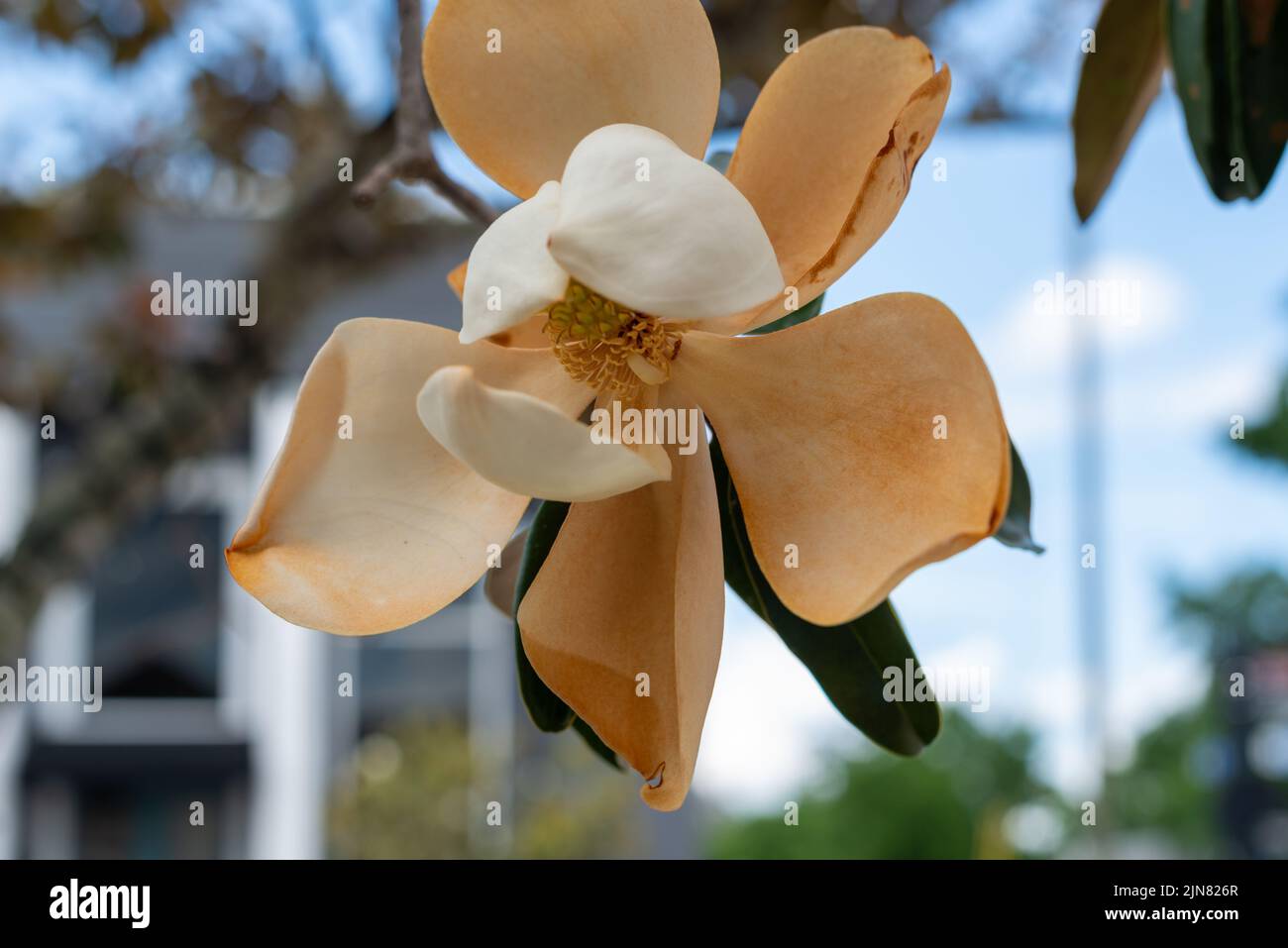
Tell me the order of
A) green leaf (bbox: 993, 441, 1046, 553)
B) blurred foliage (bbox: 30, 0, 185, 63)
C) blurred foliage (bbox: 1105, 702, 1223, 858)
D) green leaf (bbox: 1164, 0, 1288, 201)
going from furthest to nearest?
blurred foliage (bbox: 1105, 702, 1223, 858)
blurred foliage (bbox: 30, 0, 185, 63)
green leaf (bbox: 1164, 0, 1288, 201)
green leaf (bbox: 993, 441, 1046, 553)

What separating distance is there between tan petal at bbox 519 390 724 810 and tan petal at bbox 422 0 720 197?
0.12m

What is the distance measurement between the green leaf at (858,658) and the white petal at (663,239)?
0.17 meters

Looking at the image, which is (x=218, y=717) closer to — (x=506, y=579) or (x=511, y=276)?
(x=506, y=579)

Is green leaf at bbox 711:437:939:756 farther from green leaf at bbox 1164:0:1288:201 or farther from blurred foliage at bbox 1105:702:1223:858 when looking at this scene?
blurred foliage at bbox 1105:702:1223:858

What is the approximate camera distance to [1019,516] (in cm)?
49

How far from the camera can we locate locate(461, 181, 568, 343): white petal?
0.34 meters

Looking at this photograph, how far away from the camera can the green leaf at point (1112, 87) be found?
0.65 m

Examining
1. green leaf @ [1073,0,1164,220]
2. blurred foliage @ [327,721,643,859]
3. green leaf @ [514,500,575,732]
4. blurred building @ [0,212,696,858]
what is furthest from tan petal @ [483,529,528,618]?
blurred building @ [0,212,696,858]

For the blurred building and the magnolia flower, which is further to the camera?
the blurred building

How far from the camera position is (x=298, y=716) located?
607 cm

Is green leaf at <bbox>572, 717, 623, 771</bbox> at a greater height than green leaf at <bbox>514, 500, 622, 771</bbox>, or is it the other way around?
green leaf at <bbox>514, 500, 622, 771</bbox>

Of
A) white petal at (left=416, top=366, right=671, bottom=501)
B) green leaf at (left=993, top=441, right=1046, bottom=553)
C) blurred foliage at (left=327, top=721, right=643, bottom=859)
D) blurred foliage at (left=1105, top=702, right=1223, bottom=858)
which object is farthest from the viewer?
blurred foliage at (left=1105, top=702, right=1223, bottom=858)

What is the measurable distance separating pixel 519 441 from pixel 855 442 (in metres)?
0.12
